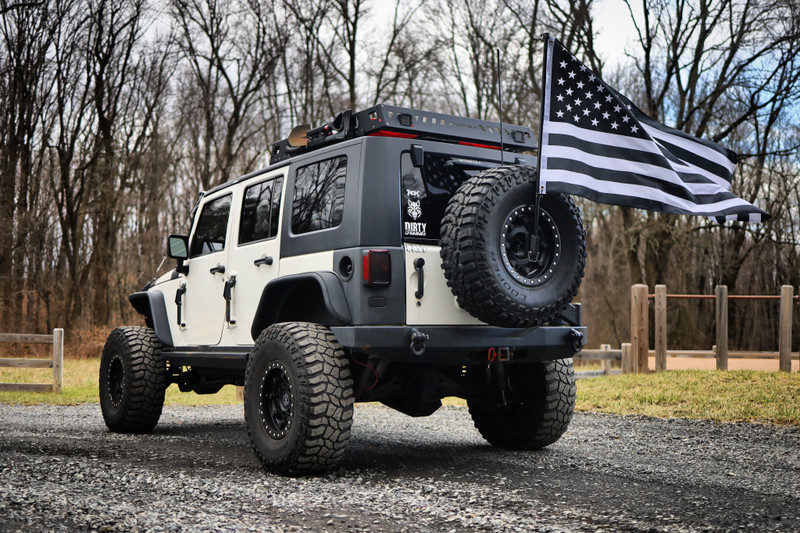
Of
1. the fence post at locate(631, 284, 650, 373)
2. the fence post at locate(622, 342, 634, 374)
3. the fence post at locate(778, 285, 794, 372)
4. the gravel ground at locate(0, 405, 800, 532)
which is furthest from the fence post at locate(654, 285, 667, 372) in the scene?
the gravel ground at locate(0, 405, 800, 532)

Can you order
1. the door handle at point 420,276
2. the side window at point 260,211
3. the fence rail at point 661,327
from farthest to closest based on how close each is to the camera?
the fence rail at point 661,327 < the side window at point 260,211 < the door handle at point 420,276

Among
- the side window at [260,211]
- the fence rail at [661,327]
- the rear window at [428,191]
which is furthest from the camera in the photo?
the fence rail at [661,327]

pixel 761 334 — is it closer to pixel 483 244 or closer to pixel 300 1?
pixel 300 1

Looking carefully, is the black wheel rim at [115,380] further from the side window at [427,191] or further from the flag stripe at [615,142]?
the flag stripe at [615,142]

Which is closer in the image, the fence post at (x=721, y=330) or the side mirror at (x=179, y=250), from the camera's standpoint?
the side mirror at (x=179, y=250)

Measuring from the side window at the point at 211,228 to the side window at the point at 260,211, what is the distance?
372 millimetres

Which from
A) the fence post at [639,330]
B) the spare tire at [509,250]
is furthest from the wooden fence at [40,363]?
the spare tire at [509,250]

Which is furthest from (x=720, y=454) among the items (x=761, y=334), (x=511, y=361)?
(x=761, y=334)

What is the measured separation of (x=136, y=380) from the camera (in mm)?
7863

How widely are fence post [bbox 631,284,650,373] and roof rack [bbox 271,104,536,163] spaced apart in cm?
843

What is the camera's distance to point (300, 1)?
79.6 ft

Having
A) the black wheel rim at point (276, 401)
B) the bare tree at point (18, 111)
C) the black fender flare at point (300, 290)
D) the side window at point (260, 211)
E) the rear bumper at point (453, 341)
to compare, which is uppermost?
the bare tree at point (18, 111)

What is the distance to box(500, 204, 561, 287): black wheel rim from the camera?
208 inches

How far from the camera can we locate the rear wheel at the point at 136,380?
789 centimetres
